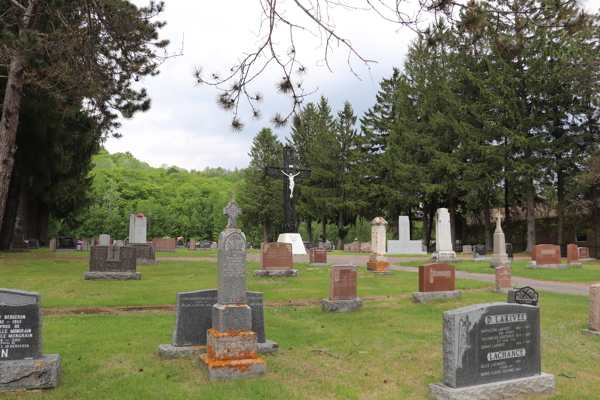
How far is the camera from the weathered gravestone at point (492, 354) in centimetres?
484

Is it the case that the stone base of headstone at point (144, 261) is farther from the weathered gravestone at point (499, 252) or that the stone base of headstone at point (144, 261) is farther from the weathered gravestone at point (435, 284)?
the weathered gravestone at point (499, 252)

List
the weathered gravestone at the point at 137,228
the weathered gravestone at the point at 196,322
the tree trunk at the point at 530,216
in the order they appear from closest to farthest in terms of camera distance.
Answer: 1. the weathered gravestone at the point at 196,322
2. the weathered gravestone at the point at 137,228
3. the tree trunk at the point at 530,216

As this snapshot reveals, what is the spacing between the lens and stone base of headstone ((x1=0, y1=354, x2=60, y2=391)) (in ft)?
16.6

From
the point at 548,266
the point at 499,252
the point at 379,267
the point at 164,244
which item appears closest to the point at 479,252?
the point at 499,252

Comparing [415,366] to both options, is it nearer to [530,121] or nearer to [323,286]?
[323,286]

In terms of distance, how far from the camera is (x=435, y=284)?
39.4ft

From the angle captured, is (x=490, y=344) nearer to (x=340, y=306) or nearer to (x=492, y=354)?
(x=492, y=354)

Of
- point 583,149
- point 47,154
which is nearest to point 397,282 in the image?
point 47,154

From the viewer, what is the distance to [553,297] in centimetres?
1261

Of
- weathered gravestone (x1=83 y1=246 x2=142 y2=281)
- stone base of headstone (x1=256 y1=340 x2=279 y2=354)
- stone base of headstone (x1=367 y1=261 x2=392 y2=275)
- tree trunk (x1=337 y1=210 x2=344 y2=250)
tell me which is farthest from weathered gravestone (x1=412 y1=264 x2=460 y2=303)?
tree trunk (x1=337 y1=210 x2=344 y2=250)

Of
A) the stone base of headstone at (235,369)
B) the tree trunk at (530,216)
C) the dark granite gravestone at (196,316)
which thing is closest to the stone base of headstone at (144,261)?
the dark granite gravestone at (196,316)

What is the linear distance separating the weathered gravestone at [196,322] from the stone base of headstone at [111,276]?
963cm

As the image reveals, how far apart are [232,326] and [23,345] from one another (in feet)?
7.97

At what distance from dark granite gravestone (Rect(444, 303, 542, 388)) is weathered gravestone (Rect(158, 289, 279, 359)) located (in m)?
3.04
